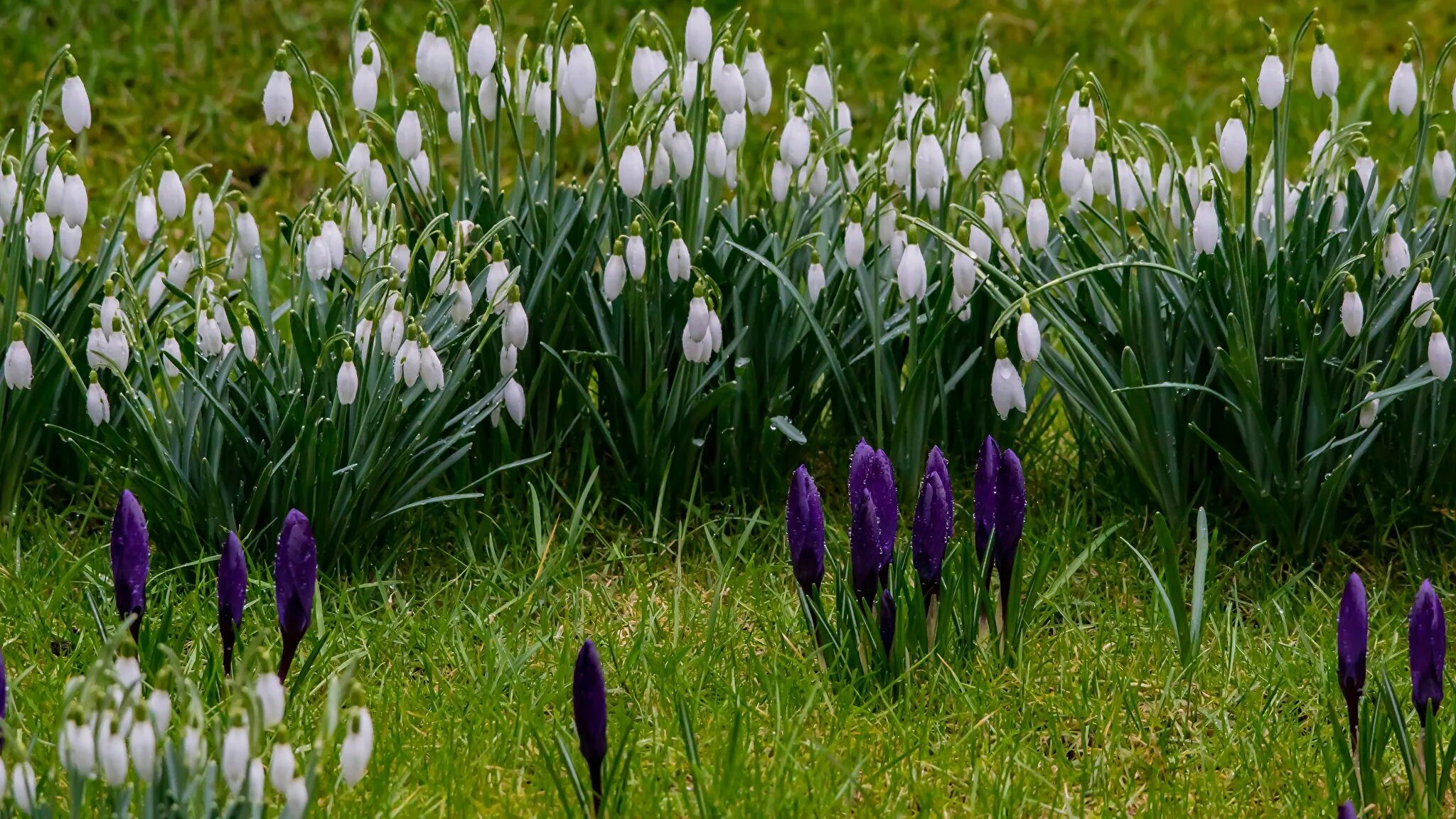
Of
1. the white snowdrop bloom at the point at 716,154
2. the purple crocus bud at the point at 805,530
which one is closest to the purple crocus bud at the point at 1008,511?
the purple crocus bud at the point at 805,530

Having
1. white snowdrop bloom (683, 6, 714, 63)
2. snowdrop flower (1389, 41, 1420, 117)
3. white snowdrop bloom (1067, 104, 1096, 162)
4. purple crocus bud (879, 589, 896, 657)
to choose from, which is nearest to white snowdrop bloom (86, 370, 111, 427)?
white snowdrop bloom (683, 6, 714, 63)

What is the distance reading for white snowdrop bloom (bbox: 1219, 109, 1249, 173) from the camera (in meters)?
3.21

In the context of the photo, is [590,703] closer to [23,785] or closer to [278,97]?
[23,785]

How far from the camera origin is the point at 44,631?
10.0 feet

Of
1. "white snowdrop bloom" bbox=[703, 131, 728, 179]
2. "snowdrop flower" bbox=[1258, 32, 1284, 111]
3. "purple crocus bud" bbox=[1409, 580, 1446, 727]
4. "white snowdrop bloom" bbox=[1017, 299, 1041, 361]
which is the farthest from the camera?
"white snowdrop bloom" bbox=[703, 131, 728, 179]

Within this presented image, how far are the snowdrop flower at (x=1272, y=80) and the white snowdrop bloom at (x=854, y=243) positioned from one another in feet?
2.75

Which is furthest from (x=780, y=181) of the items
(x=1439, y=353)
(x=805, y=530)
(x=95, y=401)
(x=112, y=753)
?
(x=112, y=753)

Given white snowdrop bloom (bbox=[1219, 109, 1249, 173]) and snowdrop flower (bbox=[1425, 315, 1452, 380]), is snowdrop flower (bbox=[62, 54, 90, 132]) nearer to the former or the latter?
white snowdrop bloom (bbox=[1219, 109, 1249, 173])

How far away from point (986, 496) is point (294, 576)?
3.84 ft

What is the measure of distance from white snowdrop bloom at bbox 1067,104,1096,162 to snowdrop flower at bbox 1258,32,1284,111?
0.33 meters

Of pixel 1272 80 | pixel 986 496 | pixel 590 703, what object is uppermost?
pixel 1272 80

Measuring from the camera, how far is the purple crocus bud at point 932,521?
8.86 feet

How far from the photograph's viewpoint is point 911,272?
3178 millimetres

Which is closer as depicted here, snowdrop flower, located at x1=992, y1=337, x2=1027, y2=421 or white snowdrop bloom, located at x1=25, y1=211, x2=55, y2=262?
snowdrop flower, located at x1=992, y1=337, x2=1027, y2=421
